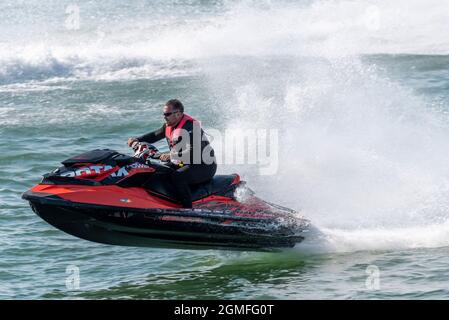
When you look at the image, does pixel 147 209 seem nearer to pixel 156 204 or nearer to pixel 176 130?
pixel 156 204

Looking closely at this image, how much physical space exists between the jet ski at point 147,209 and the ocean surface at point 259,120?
481 mm

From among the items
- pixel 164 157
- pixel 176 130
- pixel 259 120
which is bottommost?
pixel 164 157

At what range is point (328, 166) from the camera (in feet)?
41.5

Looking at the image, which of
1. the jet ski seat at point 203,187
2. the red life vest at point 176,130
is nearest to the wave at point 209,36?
the jet ski seat at point 203,187

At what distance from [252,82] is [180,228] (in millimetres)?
9867

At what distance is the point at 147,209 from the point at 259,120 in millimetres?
5656

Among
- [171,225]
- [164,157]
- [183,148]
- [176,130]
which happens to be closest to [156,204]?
[171,225]

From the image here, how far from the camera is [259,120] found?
1481 cm

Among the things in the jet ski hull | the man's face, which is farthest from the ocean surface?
the man's face

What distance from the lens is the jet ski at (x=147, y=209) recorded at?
29.9ft

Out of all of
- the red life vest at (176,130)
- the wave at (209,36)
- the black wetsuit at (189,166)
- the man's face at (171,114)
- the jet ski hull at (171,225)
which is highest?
the wave at (209,36)

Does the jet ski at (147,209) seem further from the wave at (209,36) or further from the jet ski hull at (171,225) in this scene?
the wave at (209,36)

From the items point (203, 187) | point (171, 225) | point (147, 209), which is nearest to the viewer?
point (147, 209)

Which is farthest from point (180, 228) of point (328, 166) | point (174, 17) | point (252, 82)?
point (174, 17)
